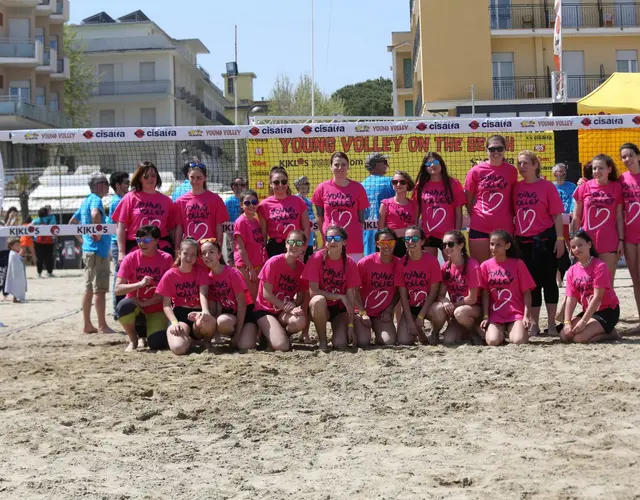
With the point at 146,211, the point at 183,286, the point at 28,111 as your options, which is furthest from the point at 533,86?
the point at 183,286

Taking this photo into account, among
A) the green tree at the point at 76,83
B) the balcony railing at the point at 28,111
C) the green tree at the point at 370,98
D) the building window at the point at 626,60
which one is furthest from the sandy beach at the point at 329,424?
the green tree at the point at 370,98

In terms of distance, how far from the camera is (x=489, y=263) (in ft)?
26.5

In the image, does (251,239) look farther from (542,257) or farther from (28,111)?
(28,111)

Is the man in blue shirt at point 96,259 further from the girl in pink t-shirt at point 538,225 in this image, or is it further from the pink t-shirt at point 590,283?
the pink t-shirt at point 590,283

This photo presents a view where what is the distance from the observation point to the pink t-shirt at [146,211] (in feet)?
28.3

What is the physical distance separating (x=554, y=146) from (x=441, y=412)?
28.6ft

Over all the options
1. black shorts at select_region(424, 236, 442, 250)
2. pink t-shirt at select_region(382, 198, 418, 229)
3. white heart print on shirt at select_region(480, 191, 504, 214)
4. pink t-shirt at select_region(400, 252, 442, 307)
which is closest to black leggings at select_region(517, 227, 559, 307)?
white heart print on shirt at select_region(480, 191, 504, 214)

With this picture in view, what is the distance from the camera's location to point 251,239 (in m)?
8.76

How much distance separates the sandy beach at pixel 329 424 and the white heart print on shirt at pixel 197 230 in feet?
4.10

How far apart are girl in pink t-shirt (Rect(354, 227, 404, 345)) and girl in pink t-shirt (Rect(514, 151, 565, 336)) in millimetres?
1162

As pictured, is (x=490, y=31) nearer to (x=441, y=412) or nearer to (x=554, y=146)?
(x=554, y=146)

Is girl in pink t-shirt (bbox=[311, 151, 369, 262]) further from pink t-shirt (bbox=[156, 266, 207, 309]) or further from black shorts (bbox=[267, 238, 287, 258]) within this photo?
pink t-shirt (bbox=[156, 266, 207, 309])

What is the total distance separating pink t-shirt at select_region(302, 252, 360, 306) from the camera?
26.6 feet

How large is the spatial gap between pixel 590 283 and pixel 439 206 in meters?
1.48
